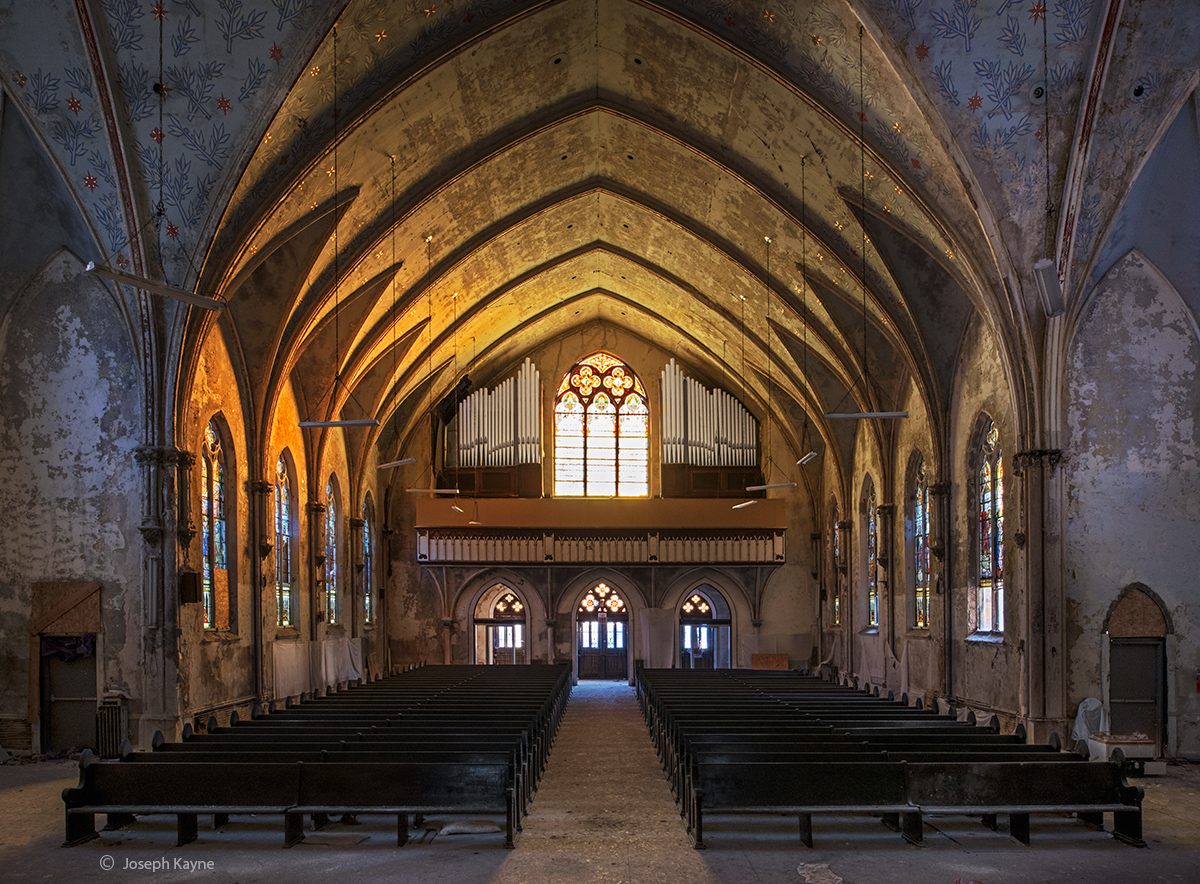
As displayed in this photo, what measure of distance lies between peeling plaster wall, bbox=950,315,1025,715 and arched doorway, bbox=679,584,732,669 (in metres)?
14.1

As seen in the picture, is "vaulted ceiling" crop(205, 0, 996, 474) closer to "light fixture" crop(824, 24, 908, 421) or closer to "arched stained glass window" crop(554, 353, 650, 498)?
"light fixture" crop(824, 24, 908, 421)

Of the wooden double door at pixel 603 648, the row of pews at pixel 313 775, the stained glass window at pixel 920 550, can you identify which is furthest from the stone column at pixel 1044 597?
the wooden double door at pixel 603 648

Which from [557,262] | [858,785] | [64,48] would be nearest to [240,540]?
[64,48]

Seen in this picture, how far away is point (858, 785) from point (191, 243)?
38.9 ft

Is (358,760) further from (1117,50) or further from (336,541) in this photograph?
(336,541)

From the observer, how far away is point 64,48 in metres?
Result: 13.4

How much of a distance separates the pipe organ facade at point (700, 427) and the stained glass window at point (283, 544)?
12313 mm

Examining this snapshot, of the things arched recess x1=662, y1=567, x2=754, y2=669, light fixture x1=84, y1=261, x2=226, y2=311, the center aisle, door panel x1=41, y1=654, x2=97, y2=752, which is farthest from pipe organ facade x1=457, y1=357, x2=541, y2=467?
light fixture x1=84, y1=261, x2=226, y2=311

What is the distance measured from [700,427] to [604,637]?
288 inches

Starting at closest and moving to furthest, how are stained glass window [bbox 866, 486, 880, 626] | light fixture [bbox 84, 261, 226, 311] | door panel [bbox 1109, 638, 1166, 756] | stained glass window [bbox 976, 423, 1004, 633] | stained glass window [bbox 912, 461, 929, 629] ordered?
light fixture [bbox 84, 261, 226, 311], door panel [bbox 1109, 638, 1166, 756], stained glass window [bbox 976, 423, 1004, 633], stained glass window [bbox 912, 461, 929, 629], stained glass window [bbox 866, 486, 880, 626]

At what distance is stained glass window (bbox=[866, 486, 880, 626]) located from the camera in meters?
25.8

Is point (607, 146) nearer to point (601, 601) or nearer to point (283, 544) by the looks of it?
point (283, 544)

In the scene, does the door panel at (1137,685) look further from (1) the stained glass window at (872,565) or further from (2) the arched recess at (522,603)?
(2) the arched recess at (522,603)

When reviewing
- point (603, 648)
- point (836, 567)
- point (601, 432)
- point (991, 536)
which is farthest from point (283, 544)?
point (836, 567)
